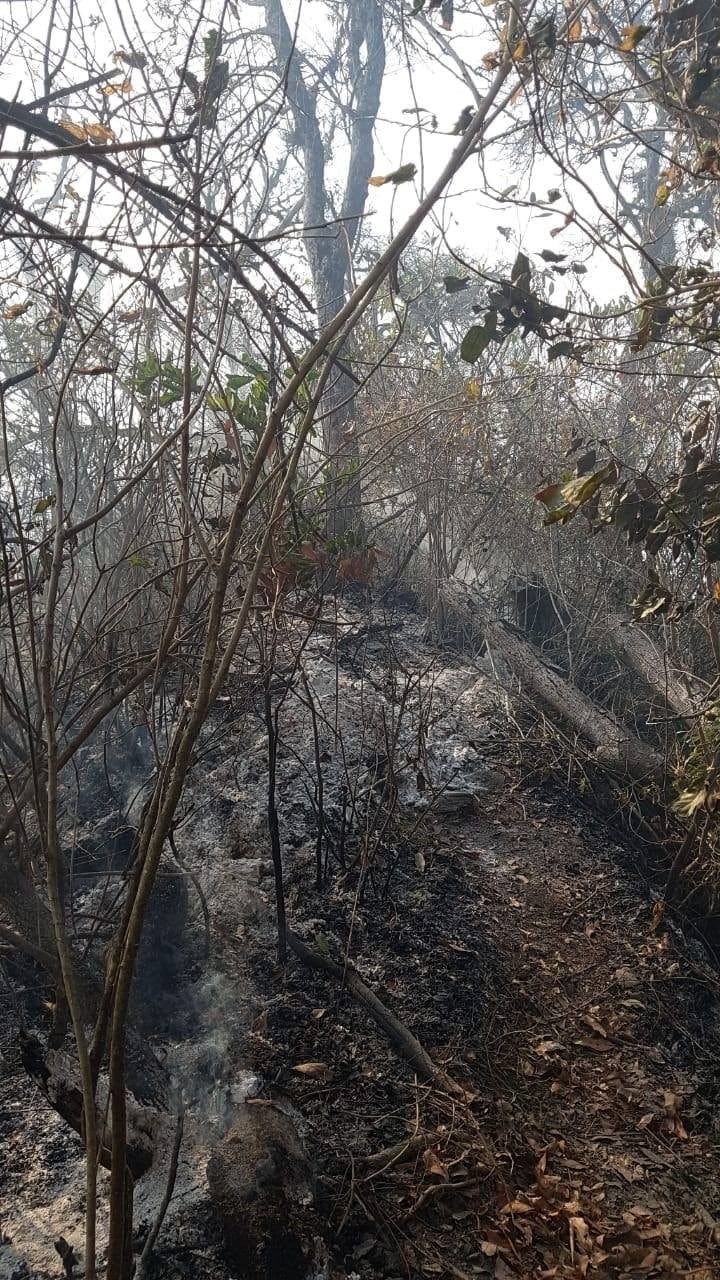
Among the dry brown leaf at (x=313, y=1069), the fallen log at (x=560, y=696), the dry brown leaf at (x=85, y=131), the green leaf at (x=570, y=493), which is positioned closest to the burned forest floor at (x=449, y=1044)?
the dry brown leaf at (x=313, y=1069)

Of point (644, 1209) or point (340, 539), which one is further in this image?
point (340, 539)

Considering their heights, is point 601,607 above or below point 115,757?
below

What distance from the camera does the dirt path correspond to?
206 cm

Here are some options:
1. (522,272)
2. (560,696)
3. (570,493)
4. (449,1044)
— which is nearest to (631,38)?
(522,272)

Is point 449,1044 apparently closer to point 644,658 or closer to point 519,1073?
point 519,1073

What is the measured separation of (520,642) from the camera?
4.87 m

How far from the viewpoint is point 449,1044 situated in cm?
264

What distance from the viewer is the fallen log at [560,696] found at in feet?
12.3

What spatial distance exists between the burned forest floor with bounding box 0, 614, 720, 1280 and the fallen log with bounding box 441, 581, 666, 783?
309 mm

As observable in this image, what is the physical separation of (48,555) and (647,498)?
1734 millimetres

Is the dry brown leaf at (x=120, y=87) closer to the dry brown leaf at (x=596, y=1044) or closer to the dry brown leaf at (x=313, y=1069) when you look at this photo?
the dry brown leaf at (x=313, y=1069)

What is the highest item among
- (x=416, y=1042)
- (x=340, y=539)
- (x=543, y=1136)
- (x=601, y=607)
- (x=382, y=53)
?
(x=382, y=53)

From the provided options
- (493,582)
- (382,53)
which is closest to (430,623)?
(493,582)

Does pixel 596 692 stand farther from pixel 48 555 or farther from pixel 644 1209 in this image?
pixel 48 555
